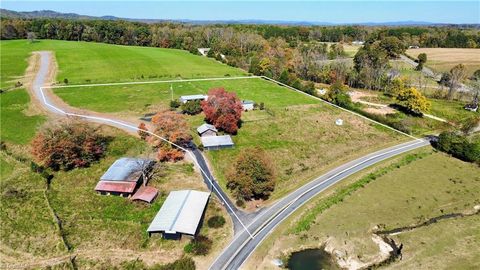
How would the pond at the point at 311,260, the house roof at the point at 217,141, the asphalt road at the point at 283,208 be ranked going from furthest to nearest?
1. the house roof at the point at 217,141
2. the asphalt road at the point at 283,208
3. the pond at the point at 311,260

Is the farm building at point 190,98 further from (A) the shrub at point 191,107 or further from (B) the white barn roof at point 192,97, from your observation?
(A) the shrub at point 191,107

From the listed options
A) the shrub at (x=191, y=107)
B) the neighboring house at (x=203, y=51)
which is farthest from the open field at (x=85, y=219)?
the neighboring house at (x=203, y=51)

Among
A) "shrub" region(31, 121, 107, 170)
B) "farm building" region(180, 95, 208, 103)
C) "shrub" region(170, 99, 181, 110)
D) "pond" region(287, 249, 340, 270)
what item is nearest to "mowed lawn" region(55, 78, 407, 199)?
"shrub" region(170, 99, 181, 110)

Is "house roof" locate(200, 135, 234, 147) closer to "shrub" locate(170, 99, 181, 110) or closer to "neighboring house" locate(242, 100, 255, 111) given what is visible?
"neighboring house" locate(242, 100, 255, 111)

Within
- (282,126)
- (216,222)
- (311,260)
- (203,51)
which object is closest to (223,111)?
(282,126)

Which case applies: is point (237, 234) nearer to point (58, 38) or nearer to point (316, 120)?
point (316, 120)

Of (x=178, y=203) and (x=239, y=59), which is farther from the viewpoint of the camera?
(x=239, y=59)

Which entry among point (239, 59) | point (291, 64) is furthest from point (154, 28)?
point (291, 64)

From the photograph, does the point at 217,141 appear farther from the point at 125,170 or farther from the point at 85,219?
the point at 85,219
